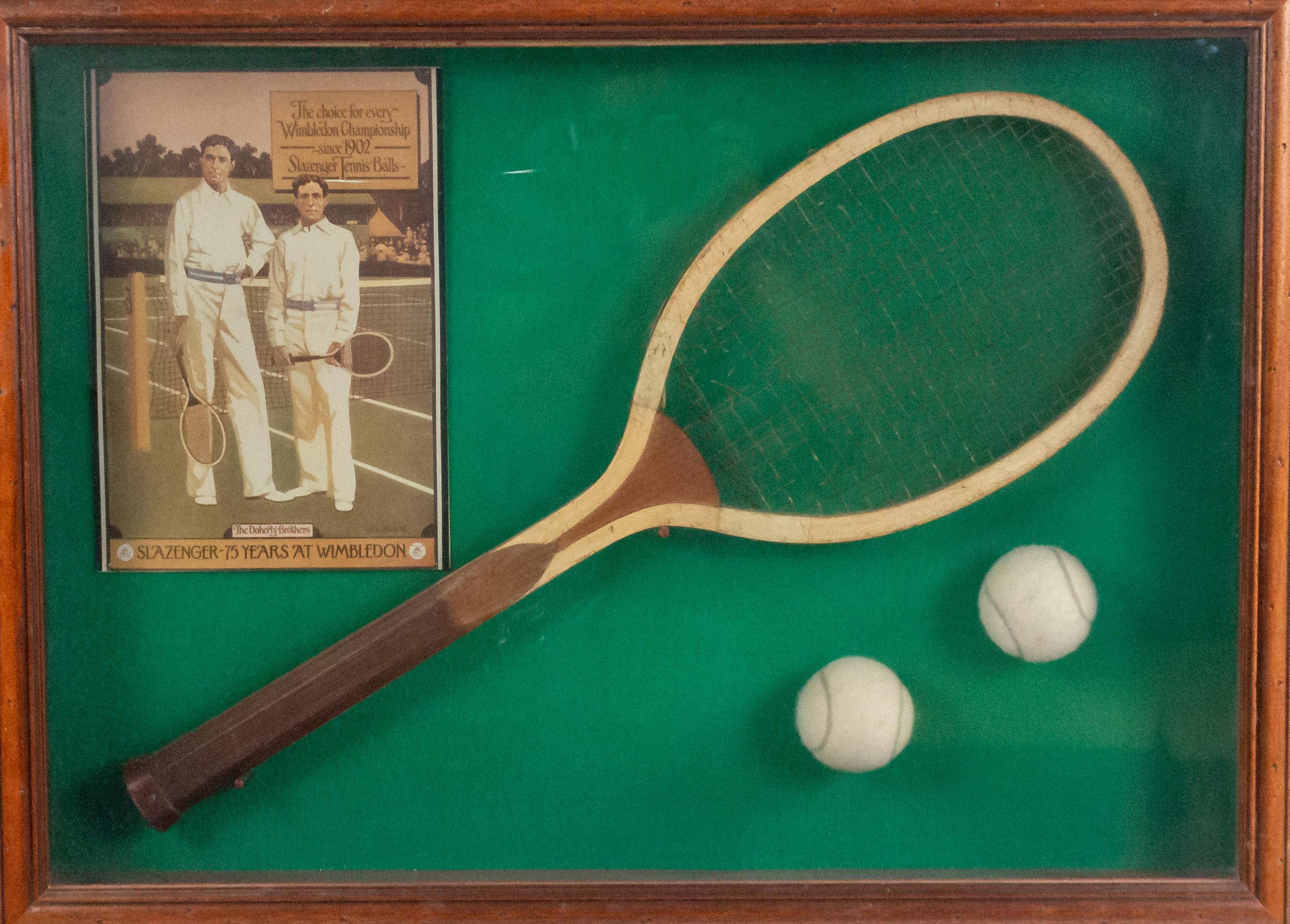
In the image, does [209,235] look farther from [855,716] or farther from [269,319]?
[855,716]

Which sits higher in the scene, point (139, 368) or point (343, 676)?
point (139, 368)

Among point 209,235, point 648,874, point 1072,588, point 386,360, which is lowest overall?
point 648,874

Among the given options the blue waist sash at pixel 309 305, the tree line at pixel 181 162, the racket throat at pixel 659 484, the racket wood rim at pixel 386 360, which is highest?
the tree line at pixel 181 162

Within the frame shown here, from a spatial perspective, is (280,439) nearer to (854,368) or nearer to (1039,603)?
(854,368)

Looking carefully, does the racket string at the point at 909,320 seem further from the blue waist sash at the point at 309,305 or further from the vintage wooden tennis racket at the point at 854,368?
the blue waist sash at the point at 309,305

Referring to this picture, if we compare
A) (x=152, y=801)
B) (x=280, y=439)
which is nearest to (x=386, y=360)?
(x=280, y=439)

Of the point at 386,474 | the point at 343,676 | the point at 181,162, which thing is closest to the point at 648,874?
the point at 343,676

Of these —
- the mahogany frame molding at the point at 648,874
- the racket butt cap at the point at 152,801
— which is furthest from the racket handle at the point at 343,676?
the mahogany frame molding at the point at 648,874
